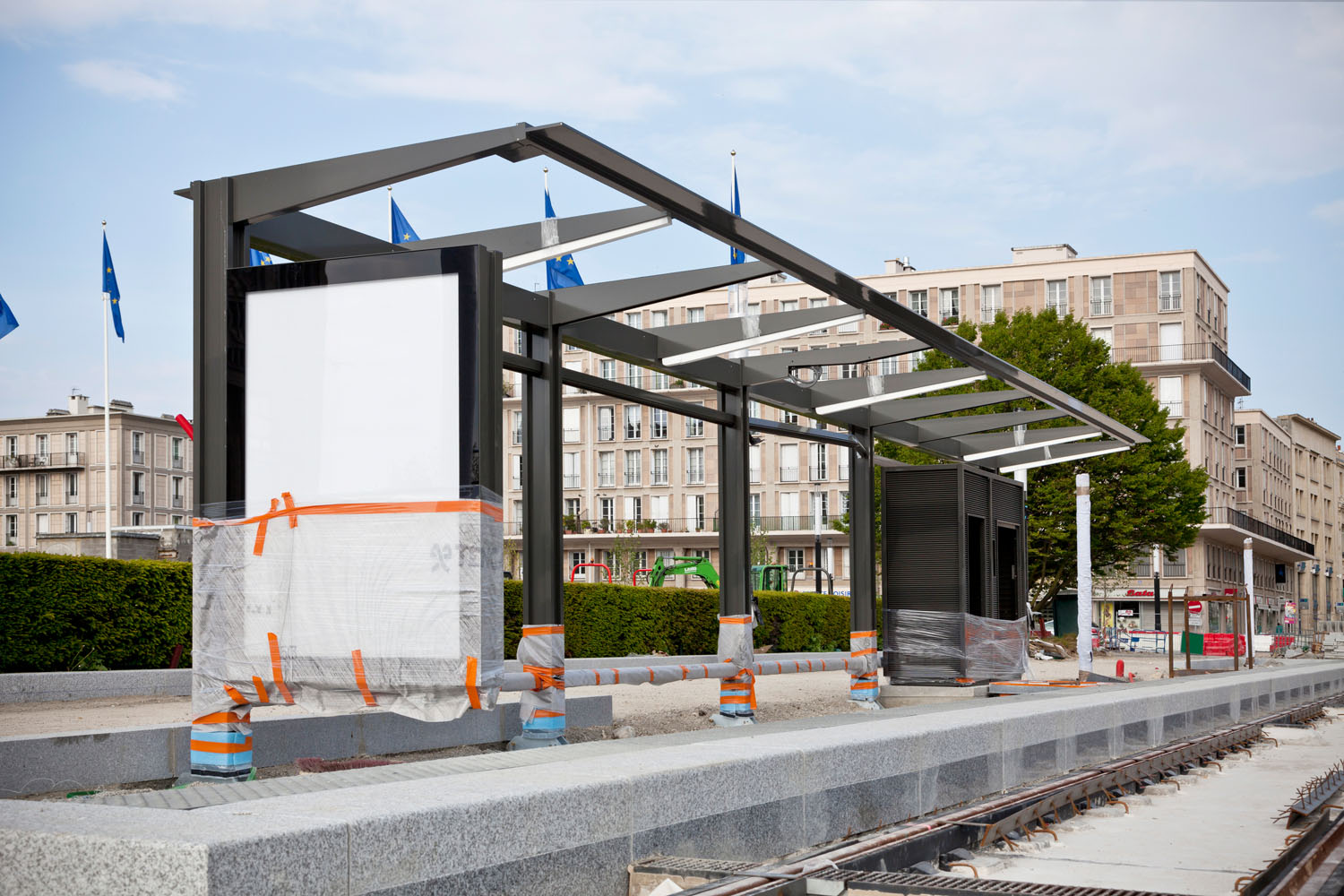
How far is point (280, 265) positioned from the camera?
7332 millimetres

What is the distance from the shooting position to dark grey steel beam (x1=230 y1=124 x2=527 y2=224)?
721 centimetres

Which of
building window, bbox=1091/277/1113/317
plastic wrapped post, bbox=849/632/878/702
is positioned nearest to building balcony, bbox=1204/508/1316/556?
building window, bbox=1091/277/1113/317

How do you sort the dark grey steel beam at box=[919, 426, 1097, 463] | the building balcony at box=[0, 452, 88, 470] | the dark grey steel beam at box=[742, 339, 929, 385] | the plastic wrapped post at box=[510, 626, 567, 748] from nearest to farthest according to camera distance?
the plastic wrapped post at box=[510, 626, 567, 748], the dark grey steel beam at box=[742, 339, 929, 385], the dark grey steel beam at box=[919, 426, 1097, 463], the building balcony at box=[0, 452, 88, 470]

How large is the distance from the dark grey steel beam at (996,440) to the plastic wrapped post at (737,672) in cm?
628

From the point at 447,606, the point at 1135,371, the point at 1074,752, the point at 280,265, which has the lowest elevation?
the point at 1074,752

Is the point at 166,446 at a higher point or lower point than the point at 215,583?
higher

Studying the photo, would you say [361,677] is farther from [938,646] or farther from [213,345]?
[938,646]

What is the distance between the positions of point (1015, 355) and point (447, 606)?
41968 mm

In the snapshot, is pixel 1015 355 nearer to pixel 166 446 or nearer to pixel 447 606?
pixel 447 606

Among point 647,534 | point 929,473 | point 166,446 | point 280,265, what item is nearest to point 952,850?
point 280,265

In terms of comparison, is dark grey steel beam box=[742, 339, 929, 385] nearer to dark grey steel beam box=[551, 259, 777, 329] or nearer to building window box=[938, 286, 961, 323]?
dark grey steel beam box=[551, 259, 777, 329]

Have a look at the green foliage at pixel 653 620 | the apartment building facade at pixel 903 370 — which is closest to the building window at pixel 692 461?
the apartment building facade at pixel 903 370

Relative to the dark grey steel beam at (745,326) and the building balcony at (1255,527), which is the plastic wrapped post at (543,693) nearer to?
the dark grey steel beam at (745,326)

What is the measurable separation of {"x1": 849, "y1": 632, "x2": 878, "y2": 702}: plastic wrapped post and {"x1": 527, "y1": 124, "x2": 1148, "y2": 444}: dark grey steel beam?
4578mm
